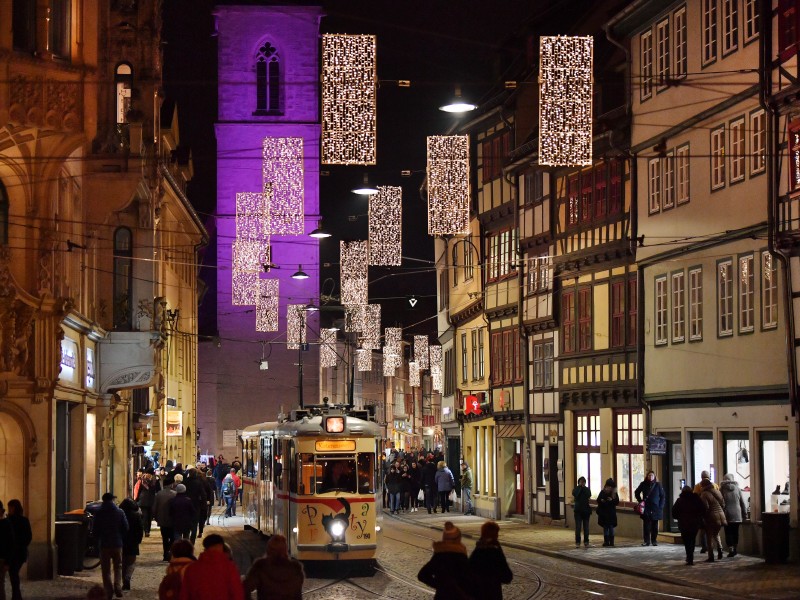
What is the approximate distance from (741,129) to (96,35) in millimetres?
13411

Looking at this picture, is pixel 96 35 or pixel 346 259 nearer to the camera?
pixel 96 35

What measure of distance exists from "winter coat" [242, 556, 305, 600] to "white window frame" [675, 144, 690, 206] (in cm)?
2369

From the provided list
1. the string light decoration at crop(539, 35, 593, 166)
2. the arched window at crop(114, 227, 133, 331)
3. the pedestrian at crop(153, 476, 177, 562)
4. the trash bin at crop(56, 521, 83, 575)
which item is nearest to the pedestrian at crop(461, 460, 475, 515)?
the arched window at crop(114, 227, 133, 331)

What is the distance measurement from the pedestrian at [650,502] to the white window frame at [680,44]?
29.6 ft

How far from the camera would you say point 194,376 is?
73.4 meters

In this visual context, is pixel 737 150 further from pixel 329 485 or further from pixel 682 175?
pixel 329 485

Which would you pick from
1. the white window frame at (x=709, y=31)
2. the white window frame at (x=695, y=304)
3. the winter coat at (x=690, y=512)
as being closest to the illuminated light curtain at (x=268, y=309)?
the white window frame at (x=695, y=304)

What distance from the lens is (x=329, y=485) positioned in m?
30.2

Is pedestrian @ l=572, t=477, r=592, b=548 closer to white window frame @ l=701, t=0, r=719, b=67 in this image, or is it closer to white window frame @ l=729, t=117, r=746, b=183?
white window frame @ l=729, t=117, r=746, b=183

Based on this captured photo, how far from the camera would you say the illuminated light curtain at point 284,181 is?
37.7 meters

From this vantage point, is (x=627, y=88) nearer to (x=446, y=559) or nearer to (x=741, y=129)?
(x=741, y=129)

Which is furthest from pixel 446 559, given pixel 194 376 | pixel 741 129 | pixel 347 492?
pixel 194 376

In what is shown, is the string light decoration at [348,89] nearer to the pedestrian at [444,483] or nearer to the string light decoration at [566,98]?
the string light decoration at [566,98]

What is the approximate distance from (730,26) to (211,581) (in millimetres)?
23228
